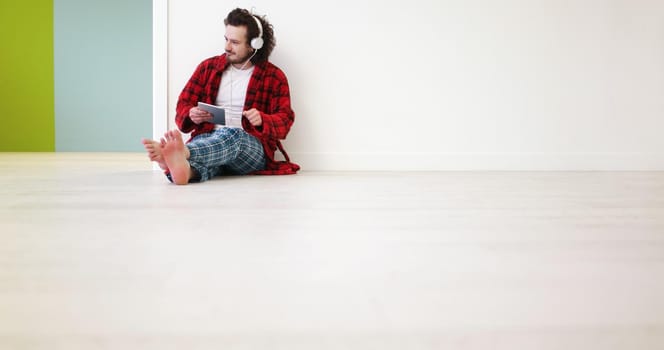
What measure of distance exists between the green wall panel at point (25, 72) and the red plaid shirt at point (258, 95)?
8.21ft

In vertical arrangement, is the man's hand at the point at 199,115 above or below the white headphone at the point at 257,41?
below

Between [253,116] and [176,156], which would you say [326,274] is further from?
[253,116]

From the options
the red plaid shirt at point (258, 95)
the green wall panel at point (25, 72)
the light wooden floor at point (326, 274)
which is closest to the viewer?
the light wooden floor at point (326, 274)

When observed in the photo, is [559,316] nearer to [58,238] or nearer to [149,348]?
[149,348]

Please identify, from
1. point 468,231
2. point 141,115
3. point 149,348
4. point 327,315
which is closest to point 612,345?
point 327,315

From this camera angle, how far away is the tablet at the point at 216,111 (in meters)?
2.31

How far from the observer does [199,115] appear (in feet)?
7.95

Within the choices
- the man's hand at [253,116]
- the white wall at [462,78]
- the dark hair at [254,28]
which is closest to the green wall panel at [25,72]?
the white wall at [462,78]

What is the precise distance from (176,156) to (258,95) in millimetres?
703

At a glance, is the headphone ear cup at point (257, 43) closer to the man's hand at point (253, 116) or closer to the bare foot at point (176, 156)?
the man's hand at point (253, 116)

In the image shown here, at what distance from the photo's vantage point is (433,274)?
2.58 ft

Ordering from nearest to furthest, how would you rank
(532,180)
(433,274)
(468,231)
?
(433,274), (468,231), (532,180)

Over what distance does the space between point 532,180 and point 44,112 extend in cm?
368

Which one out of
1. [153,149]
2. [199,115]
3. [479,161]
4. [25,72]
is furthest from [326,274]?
[25,72]
